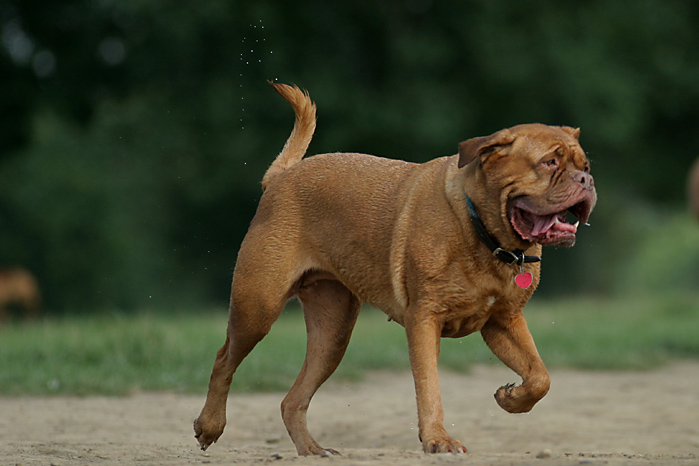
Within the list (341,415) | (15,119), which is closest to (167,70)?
(15,119)

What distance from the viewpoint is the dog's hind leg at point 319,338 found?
5.96 metres

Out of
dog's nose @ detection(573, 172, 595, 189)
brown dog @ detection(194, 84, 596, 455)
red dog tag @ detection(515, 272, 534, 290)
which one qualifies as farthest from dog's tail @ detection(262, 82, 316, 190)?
dog's nose @ detection(573, 172, 595, 189)

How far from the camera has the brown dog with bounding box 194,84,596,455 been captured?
4.82 m

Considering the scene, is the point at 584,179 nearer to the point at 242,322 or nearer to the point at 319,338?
the point at 319,338

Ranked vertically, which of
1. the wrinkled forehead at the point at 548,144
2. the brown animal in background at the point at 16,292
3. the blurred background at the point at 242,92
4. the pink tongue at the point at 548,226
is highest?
the blurred background at the point at 242,92

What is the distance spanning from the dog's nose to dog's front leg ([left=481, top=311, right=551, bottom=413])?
90cm

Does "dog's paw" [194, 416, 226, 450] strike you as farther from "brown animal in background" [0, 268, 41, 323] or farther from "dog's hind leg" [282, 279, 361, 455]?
"brown animal in background" [0, 268, 41, 323]

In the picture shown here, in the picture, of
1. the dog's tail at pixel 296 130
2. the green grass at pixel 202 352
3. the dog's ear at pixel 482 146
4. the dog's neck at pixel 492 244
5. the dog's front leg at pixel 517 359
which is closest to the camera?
the dog's ear at pixel 482 146

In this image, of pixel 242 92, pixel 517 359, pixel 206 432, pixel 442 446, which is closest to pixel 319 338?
pixel 206 432

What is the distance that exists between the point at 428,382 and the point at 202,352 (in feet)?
17.1

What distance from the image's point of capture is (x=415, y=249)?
5.12m

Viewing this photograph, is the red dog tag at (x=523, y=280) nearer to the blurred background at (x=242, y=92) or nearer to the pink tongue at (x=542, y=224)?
the pink tongue at (x=542, y=224)

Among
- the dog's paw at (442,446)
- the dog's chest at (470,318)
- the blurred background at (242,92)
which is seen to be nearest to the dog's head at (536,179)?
the dog's chest at (470,318)

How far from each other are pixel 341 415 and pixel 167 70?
14361 mm
